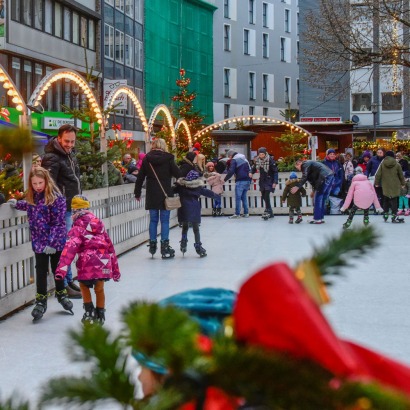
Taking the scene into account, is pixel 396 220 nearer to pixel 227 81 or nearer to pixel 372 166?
pixel 372 166

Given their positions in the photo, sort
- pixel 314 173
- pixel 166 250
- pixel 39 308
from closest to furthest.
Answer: pixel 39 308
pixel 166 250
pixel 314 173

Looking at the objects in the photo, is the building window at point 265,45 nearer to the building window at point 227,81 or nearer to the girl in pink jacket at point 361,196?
the building window at point 227,81

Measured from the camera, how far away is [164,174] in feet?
43.1

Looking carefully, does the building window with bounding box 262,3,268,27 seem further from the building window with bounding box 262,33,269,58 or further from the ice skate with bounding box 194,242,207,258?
the ice skate with bounding box 194,242,207,258

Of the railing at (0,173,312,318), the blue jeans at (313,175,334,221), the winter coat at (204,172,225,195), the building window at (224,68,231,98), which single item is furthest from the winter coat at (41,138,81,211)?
the building window at (224,68,231,98)

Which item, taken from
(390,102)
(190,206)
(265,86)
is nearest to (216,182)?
(190,206)

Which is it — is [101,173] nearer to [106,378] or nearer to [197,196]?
[197,196]

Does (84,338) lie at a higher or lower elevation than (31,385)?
higher

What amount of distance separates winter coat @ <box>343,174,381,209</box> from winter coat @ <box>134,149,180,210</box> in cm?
562

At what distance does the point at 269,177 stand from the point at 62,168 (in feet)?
39.9

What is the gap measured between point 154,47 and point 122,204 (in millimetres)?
39447

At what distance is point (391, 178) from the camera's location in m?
19.3

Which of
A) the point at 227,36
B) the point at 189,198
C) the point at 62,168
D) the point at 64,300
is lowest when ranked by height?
the point at 64,300

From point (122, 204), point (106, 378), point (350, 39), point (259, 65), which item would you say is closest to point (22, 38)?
point (350, 39)
